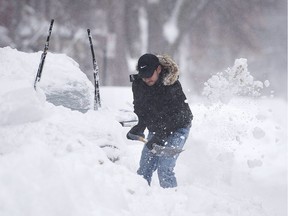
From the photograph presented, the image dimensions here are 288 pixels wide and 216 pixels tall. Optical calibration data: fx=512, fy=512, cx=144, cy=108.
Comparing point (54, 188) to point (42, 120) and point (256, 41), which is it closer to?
point (42, 120)

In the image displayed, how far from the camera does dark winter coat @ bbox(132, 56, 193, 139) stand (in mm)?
4336

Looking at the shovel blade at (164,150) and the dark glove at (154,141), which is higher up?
the dark glove at (154,141)

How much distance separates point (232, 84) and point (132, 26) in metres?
11.7

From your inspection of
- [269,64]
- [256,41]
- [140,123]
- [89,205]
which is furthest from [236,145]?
[269,64]

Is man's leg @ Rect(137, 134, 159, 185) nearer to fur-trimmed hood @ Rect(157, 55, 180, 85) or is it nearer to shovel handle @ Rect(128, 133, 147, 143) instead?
shovel handle @ Rect(128, 133, 147, 143)

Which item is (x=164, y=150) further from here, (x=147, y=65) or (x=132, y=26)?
(x=132, y=26)

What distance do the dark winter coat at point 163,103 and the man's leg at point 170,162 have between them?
0.05m

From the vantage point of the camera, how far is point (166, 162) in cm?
452

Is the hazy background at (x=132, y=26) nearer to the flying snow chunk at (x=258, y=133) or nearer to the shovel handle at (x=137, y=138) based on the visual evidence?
the flying snow chunk at (x=258, y=133)

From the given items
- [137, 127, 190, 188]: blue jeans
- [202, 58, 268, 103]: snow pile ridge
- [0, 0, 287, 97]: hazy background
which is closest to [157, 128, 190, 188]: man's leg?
[137, 127, 190, 188]: blue jeans

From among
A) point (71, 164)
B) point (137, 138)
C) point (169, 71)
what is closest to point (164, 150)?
point (137, 138)

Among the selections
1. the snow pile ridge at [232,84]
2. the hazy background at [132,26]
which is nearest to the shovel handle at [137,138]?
the snow pile ridge at [232,84]

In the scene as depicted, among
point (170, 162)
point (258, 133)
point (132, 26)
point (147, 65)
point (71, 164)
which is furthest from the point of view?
point (132, 26)

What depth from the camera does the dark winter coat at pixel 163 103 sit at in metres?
4.34
